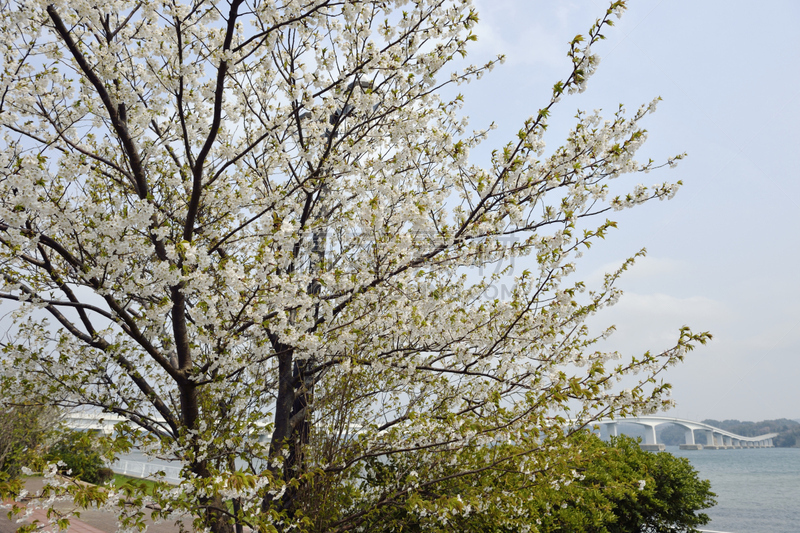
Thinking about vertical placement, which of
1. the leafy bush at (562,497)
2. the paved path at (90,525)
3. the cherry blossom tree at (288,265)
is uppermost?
the cherry blossom tree at (288,265)

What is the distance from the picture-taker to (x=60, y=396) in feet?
13.8

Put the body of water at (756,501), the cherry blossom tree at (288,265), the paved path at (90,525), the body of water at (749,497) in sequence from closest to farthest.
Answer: the cherry blossom tree at (288,265), the paved path at (90,525), the body of water at (749,497), the body of water at (756,501)

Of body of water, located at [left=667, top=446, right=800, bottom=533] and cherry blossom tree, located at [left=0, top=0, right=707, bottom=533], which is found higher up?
cherry blossom tree, located at [left=0, top=0, right=707, bottom=533]

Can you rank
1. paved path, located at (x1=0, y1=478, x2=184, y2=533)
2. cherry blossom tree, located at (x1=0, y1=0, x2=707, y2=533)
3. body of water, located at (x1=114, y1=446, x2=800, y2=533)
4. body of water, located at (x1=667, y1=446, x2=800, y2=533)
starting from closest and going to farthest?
cherry blossom tree, located at (x1=0, y1=0, x2=707, y2=533) < paved path, located at (x1=0, y1=478, x2=184, y2=533) < body of water, located at (x1=114, y1=446, x2=800, y2=533) < body of water, located at (x1=667, y1=446, x2=800, y2=533)

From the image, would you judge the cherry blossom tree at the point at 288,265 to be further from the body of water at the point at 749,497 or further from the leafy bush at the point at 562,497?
the body of water at the point at 749,497

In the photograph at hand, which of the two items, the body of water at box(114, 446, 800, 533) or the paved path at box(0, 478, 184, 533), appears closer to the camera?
the paved path at box(0, 478, 184, 533)

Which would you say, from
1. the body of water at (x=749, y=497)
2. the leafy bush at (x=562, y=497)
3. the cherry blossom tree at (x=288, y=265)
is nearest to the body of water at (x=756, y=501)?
the body of water at (x=749, y=497)

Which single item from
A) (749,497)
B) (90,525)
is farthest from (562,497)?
(749,497)

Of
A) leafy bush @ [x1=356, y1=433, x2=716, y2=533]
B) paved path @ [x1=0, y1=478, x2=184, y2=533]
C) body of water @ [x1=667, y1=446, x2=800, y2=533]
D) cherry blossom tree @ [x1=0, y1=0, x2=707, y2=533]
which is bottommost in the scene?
body of water @ [x1=667, y1=446, x2=800, y2=533]

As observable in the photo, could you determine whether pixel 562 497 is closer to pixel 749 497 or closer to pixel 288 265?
pixel 288 265

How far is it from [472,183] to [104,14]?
3.30 m

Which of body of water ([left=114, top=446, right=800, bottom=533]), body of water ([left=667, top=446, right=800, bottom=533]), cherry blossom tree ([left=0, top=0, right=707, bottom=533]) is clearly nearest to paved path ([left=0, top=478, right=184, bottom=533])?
body of water ([left=114, top=446, right=800, bottom=533])

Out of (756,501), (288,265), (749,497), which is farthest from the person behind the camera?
(749,497)

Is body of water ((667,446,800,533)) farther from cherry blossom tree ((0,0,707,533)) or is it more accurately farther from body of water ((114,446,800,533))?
cherry blossom tree ((0,0,707,533))
